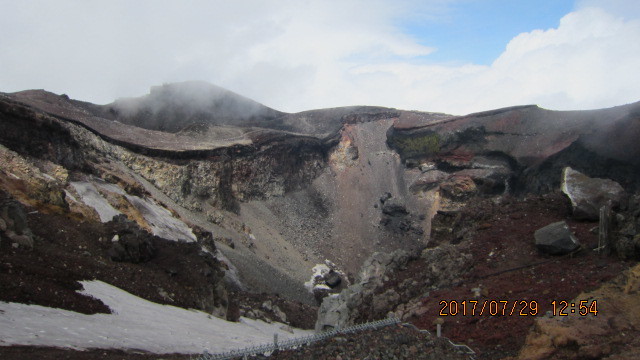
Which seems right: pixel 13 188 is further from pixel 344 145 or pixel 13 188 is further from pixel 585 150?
pixel 344 145

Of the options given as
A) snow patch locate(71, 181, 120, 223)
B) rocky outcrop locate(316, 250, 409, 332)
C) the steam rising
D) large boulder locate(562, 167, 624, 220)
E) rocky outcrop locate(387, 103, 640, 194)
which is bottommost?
rocky outcrop locate(316, 250, 409, 332)

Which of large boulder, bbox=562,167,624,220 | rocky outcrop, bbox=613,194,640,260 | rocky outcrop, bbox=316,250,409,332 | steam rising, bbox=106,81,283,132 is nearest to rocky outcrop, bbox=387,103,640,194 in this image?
large boulder, bbox=562,167,624,220

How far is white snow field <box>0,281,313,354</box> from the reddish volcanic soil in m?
5.10

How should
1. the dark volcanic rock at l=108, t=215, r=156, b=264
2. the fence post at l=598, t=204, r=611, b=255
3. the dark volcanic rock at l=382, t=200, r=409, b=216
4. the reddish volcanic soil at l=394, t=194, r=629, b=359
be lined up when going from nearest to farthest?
1. the reddish volcanic soil at l=394, t=194, r=629, b=359
2. the fence post at l=598, t=204, r=611, b=255
3. the dark volcanic rock at l=108, t=215, r=156, b=264
4. the dark volcanic rock at l=382, t=200, r=409, b=216

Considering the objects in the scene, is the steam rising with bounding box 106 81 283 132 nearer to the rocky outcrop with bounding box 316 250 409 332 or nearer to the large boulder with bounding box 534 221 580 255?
the rocky outcrop with bounding box 316 250 409 332

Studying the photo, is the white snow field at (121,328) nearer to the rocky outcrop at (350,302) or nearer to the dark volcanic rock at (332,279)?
the rocky outcrop at (350,302)

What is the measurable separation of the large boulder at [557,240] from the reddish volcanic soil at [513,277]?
0.17 metres

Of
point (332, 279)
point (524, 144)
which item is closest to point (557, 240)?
point (332, 279)

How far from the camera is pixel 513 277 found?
1167cm

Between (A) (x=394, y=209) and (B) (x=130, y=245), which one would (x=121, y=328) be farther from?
(A) (x=394, y=209)

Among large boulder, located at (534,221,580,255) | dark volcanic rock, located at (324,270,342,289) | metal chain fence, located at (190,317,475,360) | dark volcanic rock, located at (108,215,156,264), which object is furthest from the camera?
dark volcanic rock, located at (324,270,342,289)

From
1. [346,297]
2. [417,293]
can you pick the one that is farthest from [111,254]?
[417,293]

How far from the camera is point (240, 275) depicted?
30.0 meters

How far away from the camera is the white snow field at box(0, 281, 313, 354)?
26.7 ft
